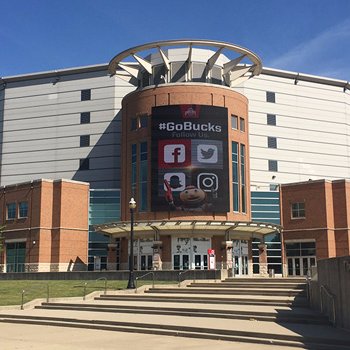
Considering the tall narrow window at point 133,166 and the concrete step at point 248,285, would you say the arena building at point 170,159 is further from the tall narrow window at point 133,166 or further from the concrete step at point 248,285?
the concrete step at point 248,285

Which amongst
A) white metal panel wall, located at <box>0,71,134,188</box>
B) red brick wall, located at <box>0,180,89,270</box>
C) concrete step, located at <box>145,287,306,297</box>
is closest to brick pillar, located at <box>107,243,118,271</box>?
red brick wall, located at <box>0,180,89,270</box>

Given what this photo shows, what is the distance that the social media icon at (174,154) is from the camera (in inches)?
1945

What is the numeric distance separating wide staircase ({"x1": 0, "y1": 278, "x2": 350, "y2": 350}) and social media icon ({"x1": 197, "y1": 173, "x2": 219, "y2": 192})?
19356 millimetres

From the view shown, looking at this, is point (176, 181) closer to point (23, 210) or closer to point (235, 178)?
point (235, 178)

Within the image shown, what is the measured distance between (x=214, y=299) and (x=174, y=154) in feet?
87.3

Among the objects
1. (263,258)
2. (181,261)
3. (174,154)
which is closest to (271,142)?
(263,258)

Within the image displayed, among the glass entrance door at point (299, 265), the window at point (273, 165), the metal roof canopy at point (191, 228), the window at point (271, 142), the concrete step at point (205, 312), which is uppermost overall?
the window at point (271, 142)

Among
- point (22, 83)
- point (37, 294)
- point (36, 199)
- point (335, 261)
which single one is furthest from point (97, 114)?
point (335, 261)

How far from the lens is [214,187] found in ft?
162

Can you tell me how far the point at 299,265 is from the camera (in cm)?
5484

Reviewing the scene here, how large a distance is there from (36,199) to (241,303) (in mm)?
36672

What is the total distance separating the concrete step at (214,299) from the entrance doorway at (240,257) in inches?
954

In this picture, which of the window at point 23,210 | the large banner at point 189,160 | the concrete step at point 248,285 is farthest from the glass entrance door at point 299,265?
the window at point 23,210

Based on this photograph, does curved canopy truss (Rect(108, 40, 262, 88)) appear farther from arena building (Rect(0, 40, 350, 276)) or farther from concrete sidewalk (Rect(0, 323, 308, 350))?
concrete sidewalk (Rect(0, 323, 308, 350))
